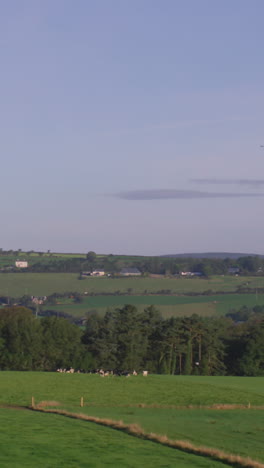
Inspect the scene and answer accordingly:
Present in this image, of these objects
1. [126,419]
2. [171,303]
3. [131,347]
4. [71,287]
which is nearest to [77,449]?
[126,419]

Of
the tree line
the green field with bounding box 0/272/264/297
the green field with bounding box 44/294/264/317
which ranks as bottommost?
the tree line

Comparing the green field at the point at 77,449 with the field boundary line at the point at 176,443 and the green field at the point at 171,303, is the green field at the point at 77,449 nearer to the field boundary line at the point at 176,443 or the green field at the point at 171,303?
the field boundary line at the point at 176,443

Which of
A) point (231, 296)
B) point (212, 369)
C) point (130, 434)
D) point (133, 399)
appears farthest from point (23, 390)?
point (231, 296)

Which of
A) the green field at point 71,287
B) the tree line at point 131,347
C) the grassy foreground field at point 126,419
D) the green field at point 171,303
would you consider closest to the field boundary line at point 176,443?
the grassy foreground field at point 126,419

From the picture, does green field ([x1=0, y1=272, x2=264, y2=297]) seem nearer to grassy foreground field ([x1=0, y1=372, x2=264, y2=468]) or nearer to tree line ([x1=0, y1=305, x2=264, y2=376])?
tree line ([x1=0, y1=305, x2=264, y2=376])

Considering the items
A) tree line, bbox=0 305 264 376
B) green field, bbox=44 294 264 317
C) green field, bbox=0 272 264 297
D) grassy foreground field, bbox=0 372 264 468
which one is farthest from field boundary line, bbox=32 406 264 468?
green field, bbox=0 272 264 297

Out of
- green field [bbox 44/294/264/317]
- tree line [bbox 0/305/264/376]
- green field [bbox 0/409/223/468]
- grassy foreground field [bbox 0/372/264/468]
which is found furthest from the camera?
green field [bbox 44/294/264/317]

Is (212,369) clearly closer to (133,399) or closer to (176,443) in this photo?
(133,399)
